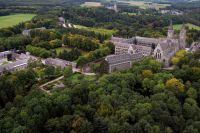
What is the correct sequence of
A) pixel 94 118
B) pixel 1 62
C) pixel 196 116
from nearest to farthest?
1. pixel 94 118
2. pixel 196 116
3. pixel 1 62

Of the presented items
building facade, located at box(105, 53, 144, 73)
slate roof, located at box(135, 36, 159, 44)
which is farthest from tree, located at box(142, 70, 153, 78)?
slate roof, located at box(135, 36, 159, 44)

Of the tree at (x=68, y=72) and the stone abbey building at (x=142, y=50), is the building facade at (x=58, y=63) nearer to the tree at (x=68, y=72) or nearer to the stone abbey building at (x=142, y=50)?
the tree at (x=68, y=72)

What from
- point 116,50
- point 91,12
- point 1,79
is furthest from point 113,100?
point 91,12

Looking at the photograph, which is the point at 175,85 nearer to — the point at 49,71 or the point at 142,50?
the point at 142,50

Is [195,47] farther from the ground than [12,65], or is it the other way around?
[195,47]

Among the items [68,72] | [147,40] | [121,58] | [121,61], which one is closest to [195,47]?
[147,40]

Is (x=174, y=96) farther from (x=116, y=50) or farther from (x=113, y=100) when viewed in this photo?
(x=116, y=50)

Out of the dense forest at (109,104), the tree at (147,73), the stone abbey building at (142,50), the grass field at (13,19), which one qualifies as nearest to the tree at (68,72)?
the dense forest at (109,104)
